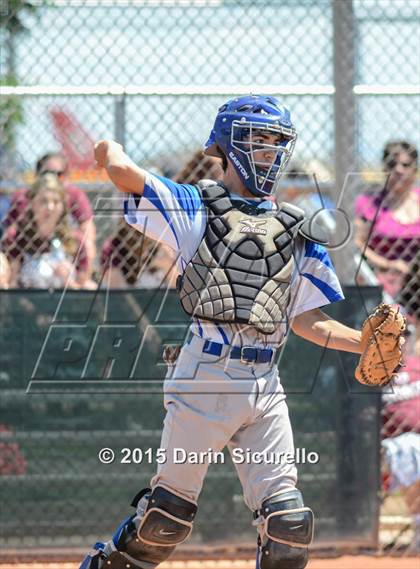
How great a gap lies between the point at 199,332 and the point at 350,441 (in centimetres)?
212

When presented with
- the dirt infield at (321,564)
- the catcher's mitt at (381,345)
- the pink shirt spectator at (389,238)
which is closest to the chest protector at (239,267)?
the catcher's mitt at (381,345)


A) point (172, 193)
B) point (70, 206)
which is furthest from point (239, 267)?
point (70, 206)

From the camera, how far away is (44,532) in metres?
6.11

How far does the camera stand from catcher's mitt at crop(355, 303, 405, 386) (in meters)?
4.07

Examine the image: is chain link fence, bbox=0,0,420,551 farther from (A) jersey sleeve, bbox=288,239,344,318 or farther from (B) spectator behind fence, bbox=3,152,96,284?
(A) jersey sleeve, bbox=288,239,344,318

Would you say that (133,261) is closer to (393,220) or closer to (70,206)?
(70,206)

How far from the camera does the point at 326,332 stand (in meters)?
4.41

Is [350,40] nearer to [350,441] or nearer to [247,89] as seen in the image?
[247,89]

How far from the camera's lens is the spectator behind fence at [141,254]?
20.0 ft

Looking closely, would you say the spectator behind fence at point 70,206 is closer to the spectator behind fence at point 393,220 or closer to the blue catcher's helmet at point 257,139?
the spectator behind fence at point 393,220

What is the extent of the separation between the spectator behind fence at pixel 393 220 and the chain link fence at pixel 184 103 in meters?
0.01

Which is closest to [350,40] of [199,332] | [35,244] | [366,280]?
[366,280]

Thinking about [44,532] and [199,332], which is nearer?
[199,332]

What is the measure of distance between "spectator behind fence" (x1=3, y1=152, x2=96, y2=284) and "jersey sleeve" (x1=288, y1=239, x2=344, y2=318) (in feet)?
6.53
